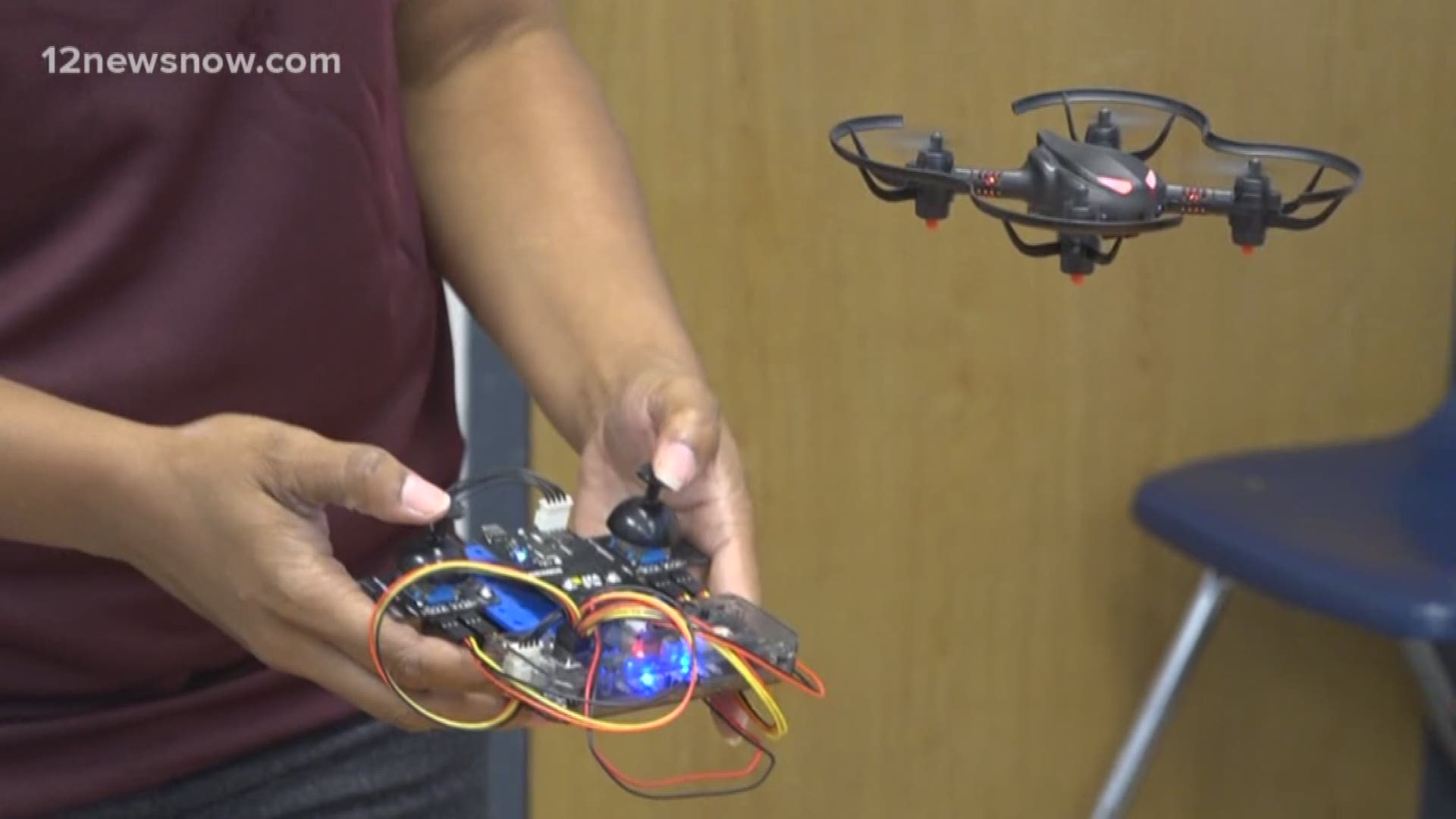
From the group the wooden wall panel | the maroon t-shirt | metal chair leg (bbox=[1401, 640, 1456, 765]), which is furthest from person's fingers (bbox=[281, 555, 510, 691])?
metal chair leg (bbox=[1401, 640, 1456, 765])

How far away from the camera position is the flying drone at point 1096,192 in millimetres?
547

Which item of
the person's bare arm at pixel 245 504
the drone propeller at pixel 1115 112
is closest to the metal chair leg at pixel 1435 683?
the drone propeller at pixel 1115 112

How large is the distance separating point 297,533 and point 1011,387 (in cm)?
111

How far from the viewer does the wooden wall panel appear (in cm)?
141

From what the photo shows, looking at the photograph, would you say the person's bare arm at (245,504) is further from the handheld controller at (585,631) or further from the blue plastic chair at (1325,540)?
the blue plastic chair at (1325,540)

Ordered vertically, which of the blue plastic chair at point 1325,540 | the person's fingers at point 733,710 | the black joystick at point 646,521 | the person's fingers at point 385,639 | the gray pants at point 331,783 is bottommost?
the blue plastic chair at point 1325,540

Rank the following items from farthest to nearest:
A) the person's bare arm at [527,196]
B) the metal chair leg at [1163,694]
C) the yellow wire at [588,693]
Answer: the metal chair leg at [1163,694] → the person's bare arm at [527,196] → the yellow wire at [588,693]

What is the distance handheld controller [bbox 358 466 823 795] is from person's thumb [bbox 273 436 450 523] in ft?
0.07

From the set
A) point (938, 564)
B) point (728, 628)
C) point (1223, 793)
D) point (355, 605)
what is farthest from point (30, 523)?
point (1223, 793)

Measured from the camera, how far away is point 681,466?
63 centimetres

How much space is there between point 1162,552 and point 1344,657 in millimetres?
247

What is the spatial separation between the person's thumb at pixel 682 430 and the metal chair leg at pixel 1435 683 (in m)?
1.17

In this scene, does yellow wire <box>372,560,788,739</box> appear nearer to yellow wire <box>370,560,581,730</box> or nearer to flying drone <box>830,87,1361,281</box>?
yellow wire <box>370,560,581,730</box>

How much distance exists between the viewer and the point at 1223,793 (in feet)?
5.81
